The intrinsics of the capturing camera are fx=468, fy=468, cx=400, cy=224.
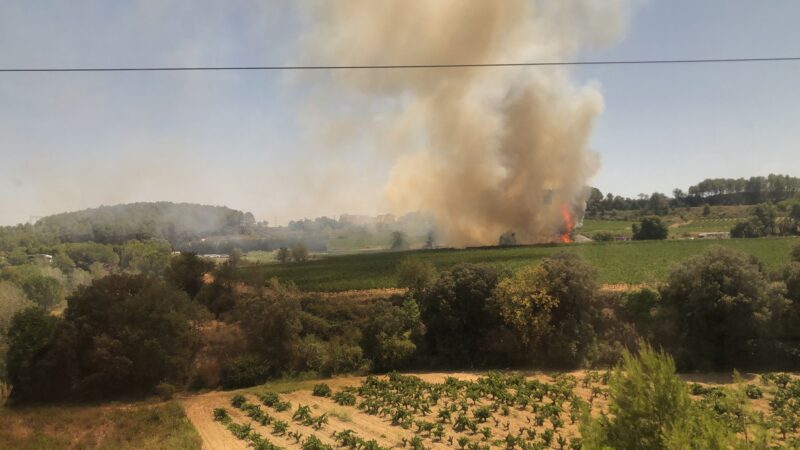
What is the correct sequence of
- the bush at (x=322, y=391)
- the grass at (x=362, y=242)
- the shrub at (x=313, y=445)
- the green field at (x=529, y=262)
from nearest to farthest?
the shrub at (x=313, y=445)
the bush at (x=322, y=391)
the green field at (x=529, y=262)
the grass at (x=362, y=242)

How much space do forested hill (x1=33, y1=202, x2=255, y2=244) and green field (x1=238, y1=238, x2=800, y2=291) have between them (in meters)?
46.3

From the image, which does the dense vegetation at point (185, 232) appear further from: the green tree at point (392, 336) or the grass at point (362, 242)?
the green tree at point (392, 336)

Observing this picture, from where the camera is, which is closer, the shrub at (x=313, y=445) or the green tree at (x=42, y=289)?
the shrub at (x=313, y=445)

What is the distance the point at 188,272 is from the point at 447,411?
28.5m

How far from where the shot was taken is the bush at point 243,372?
27406 mm

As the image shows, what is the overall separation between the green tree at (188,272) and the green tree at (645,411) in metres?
37.0

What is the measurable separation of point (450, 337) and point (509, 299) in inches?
181

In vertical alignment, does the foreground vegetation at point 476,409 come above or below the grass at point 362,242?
below

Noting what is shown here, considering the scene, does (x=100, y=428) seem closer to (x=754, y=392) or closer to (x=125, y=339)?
(x=125, y=339)

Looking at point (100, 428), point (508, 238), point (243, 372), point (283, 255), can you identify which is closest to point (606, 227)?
point (508, 238)

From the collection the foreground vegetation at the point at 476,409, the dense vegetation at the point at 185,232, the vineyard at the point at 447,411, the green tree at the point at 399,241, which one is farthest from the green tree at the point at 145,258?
the vineyard at the point at 447,411

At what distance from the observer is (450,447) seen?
15.7 meters

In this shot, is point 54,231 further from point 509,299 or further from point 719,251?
point 719,251

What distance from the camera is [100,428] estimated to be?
19625 millimetres
